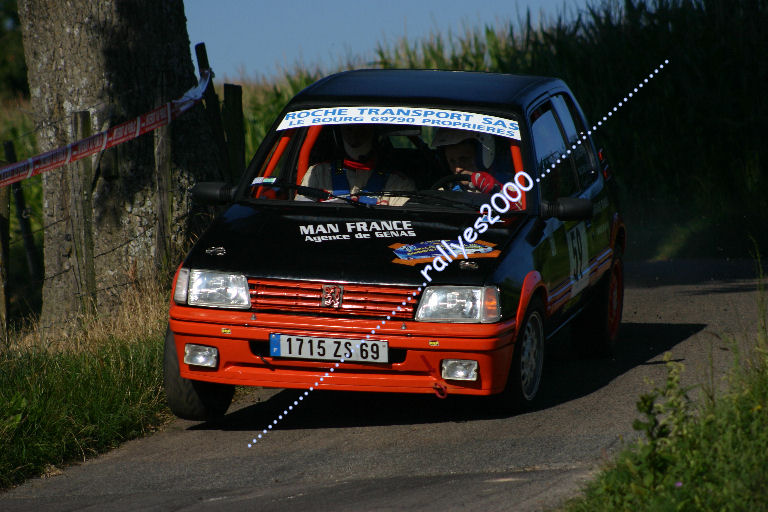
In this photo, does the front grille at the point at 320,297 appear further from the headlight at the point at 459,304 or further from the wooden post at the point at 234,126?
the wooden post at the point at 234,126

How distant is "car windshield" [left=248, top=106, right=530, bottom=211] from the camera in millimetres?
7758

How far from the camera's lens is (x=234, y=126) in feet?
38.3

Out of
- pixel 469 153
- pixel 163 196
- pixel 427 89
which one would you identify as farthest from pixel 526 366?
pixel 163 196

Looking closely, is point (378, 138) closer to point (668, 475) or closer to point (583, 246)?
point (583, 246)

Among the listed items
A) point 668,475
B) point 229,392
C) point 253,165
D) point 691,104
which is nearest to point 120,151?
point 253,165

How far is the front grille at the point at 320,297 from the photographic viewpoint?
6.60 m

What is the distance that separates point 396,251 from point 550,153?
1.86 metres

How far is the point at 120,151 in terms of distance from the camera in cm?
1058

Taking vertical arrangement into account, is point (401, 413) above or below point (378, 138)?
below

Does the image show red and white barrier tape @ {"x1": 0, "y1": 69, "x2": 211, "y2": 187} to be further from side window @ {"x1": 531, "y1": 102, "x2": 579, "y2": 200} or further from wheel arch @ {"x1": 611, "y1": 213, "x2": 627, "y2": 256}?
wheel arch @ {"x1": 611, "y1": 213, "x2": 627, "y2": 256}

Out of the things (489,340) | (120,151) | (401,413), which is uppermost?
(120,151)

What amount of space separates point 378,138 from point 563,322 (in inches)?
67.4

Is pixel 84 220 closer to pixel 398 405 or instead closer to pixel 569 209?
pixel 398 405

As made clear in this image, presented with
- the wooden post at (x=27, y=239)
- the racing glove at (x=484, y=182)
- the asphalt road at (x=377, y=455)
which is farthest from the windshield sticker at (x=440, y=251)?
the wooden post at (x=27, y=239)
